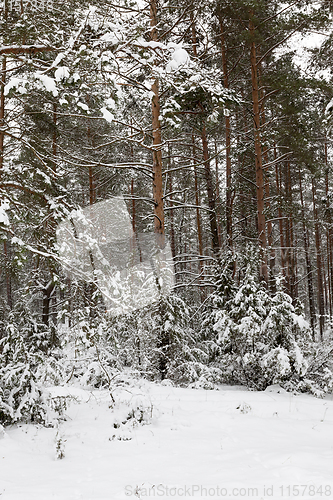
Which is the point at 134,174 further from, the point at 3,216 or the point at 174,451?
the point at 174,451

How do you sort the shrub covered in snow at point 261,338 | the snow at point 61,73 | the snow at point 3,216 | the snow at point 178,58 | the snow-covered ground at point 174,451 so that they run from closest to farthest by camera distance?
the snow-covered ground at point 174,451 < the snow at point 61,73 < the snow at point 3,216 < the snow at point 178,58 < the shrub covered in snow at point 261,338

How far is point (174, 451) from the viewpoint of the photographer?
4.54 m

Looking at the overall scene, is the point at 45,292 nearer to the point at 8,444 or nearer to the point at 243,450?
the point at 8,444

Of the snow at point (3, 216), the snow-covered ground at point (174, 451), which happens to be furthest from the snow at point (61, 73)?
the snow-covered ground at point (174, 451)

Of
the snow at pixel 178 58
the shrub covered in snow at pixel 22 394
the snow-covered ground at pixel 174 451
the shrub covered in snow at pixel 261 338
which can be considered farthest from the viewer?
the shrub covered in snow at pixel 261 338

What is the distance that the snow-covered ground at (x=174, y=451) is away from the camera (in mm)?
3477

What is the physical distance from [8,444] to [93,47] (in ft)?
19.1

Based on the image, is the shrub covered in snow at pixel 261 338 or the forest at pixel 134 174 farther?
the shrub covered in snow at pixel 261 338

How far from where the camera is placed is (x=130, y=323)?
9383 mm

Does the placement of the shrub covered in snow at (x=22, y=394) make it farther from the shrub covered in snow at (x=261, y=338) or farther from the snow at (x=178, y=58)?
the snow at (x=178, y=58)

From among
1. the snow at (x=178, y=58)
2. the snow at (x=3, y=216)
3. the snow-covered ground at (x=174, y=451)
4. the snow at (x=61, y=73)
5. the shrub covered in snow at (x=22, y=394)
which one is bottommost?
the snow-covered ground at (x=174, y=451)

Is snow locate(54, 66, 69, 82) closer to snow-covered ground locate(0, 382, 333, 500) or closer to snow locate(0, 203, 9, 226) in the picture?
snow locate(0, 203, 9, 226)

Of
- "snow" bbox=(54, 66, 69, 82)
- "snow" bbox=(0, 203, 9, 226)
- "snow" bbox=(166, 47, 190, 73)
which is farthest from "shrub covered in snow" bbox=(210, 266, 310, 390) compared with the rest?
"snow" bbox=(54, 66, 69, 82)

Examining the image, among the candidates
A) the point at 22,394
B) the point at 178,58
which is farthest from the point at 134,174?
the point at 22,394
